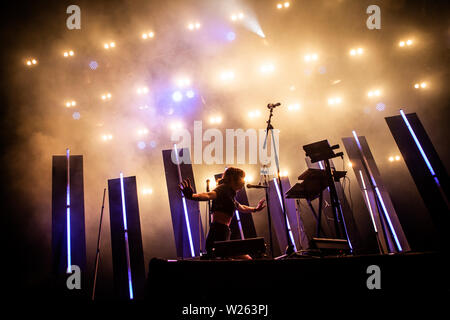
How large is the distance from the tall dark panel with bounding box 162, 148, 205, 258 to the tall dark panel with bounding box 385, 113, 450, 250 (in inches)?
165

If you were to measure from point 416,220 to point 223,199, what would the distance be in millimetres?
4351

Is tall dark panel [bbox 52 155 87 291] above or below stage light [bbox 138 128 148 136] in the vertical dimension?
below

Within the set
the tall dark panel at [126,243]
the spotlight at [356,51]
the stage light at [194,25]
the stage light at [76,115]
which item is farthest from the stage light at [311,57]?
the stage light at [76,115]

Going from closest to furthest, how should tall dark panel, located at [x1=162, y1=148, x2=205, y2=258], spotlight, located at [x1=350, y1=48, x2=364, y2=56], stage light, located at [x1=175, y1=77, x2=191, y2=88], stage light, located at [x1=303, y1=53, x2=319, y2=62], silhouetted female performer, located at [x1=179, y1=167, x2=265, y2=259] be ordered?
silhouetted female performer, located at [x1=179, y1=167, x2=265, y2=259]
tall dark panel, located at [x1=162, y1=148, x2=205, y2=258]
spotlight, located at [x1=350, y1=48, x2=364, y2=56]
stage light, located at [x1=303, y1=53, x2=319, y2=62]
stage light, located at [x1=175, y1=77, x2=191, y2=88]

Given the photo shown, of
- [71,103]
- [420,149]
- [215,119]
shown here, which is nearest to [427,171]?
[420,149]

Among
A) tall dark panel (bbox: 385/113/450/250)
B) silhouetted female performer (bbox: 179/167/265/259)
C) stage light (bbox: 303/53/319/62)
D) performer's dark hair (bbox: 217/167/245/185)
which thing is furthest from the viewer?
stage light (bbox: 303/53/319/62)

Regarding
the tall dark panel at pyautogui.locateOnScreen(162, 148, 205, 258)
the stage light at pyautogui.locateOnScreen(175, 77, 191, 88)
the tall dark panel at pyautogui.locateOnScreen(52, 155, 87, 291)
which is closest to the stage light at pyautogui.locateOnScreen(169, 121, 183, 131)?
the stage light at pyautogui.locateOnScreen(175, 77, 191, 88)

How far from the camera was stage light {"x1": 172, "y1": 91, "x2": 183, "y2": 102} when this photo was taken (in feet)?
20.8

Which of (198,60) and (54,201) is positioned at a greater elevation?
(198,60)

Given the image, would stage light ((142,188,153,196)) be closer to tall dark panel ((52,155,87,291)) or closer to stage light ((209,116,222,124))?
tall dark panel ((52,155,87,291))

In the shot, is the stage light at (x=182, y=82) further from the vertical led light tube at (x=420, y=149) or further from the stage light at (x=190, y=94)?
the vertical led light tube at (x=420, y=149)

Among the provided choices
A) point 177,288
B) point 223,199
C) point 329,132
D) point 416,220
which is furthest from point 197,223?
point 416,220
